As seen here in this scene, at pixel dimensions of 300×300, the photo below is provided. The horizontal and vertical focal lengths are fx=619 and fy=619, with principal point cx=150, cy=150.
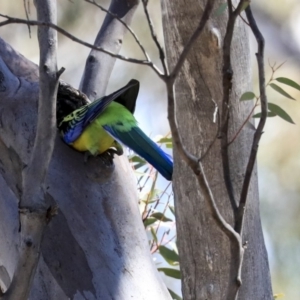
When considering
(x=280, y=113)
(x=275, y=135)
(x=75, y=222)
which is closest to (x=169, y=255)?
(x=75, y=222)

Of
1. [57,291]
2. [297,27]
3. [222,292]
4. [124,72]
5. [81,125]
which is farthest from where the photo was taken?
[124,72]

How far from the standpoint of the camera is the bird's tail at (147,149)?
1192 millimetres

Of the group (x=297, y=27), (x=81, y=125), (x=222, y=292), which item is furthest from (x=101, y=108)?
(x=297, y=27)

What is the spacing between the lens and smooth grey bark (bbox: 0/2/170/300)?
1065 millimetres

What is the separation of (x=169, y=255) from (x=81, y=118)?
1.72ft

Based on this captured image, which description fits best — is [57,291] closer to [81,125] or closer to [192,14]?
[81,125]

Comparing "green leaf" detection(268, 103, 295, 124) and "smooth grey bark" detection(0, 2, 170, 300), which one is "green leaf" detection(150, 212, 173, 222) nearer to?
"smooth grey bark" detection(0, 2, 170, 300)

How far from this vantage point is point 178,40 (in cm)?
123

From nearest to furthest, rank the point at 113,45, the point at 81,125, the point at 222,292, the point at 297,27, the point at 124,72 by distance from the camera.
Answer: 1. the point at 222,292
2. the point at 81,125
3. the point at 113,45
4. the point at 297,27
5. the point at 124,72

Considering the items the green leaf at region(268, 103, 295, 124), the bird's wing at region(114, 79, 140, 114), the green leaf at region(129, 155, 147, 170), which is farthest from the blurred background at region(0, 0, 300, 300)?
the green leaf at region(268, 103, 295, 124)

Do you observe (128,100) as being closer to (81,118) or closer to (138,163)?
(81,118)

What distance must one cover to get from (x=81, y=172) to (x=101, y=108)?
16 cm

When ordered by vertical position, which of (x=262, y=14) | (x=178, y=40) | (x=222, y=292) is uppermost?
(x=262, y=14)

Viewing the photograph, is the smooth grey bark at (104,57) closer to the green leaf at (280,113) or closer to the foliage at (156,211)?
the foliage at (156,211)
